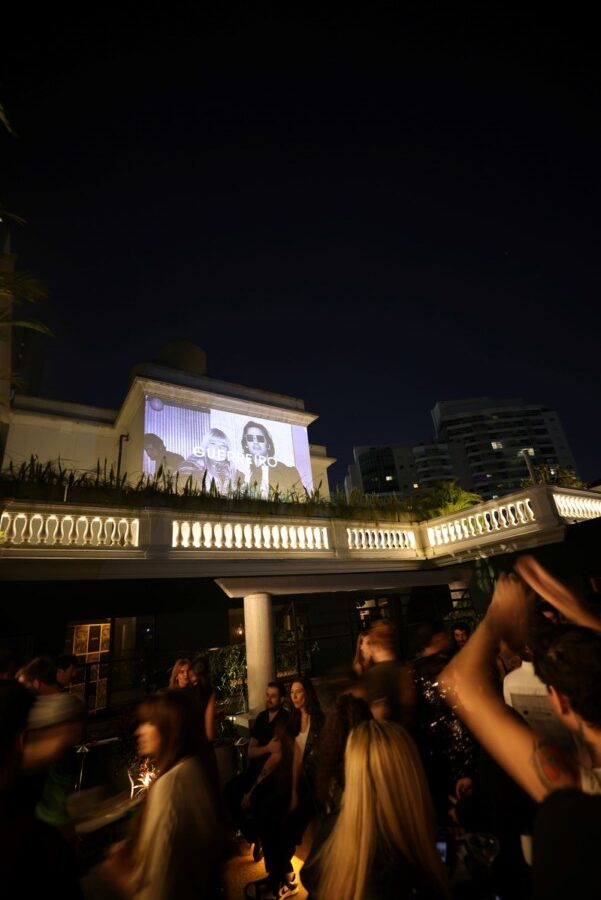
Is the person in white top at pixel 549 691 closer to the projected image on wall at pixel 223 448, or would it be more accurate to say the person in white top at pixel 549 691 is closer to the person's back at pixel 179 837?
the person's back at pixel 179 837

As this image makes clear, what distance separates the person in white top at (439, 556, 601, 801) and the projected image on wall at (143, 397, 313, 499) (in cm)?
1352

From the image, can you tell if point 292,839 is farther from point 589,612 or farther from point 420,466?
point 420,466

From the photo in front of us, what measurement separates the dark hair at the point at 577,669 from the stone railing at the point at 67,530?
6.17 meters

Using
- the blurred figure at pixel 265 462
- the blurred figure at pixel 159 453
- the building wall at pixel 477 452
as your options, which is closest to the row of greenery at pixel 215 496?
the blurred figure at pixel 159 453

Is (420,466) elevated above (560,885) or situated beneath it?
elevated above

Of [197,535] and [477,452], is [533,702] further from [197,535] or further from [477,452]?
[477,452]

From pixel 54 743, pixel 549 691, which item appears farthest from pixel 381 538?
pixel 549 691

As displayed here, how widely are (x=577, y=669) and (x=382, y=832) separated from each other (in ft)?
3.18

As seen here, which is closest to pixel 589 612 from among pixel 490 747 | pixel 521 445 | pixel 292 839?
pixel 490 747

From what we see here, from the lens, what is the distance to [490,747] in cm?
163

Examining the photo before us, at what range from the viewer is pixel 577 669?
142 centimetres

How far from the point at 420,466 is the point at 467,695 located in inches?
3718

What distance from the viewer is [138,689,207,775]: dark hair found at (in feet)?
6.77

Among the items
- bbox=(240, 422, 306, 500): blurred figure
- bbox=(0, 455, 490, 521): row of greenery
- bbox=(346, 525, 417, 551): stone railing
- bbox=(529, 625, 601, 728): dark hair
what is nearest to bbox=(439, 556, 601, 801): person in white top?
bbox=(529, 625, 601, 728): dark hair
